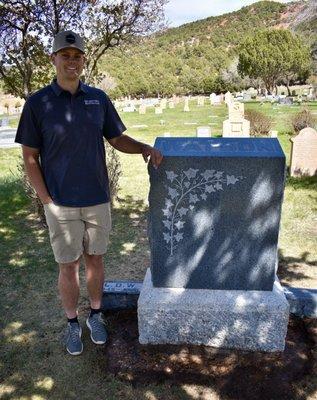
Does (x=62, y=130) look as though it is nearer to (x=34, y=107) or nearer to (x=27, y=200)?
(x=34, y=107)

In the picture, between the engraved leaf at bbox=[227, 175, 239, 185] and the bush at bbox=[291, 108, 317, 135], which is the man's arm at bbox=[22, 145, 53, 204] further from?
the bush at bbox=[291, 108, 317, 135]

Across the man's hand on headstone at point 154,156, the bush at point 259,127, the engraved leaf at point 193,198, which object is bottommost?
the bush at point 259,127

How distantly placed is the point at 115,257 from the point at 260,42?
6149cm

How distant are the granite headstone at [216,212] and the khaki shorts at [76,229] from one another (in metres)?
0.39

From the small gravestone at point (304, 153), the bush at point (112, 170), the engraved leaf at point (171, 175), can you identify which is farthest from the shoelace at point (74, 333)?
the small gravestone at point (304, 153)

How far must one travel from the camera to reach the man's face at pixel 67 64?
265 centimetres

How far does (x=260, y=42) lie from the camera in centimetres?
5909

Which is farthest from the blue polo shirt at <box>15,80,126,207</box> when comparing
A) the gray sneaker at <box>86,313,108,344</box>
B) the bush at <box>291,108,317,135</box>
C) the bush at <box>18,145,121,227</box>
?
the bush at <box>291,108,317,135</box>

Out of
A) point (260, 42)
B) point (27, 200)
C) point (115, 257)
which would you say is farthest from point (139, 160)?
point (260, 42)

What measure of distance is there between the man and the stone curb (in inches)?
26.1

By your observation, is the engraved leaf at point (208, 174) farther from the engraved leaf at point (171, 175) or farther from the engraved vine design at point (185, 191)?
the engraved leaf at point (171, 175)

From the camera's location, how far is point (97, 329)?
127 inches

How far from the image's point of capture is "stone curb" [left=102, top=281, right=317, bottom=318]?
135 inches

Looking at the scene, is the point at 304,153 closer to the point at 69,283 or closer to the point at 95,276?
the point at 95,276
